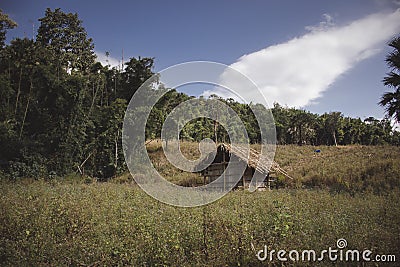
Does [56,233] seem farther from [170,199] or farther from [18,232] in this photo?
[170,199]

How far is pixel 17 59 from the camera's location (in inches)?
851

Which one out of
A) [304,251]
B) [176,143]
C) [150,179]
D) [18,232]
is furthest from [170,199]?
[176,143]

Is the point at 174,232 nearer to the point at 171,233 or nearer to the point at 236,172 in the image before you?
the point at 171,233

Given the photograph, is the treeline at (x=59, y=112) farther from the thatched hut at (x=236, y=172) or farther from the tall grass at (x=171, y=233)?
the tall grass at (x=171, y=233)

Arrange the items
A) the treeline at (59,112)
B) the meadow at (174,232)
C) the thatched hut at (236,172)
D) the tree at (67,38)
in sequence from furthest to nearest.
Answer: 1. the tree at (67,38)
2. the treeline at (59,112)
3. the thatched hut at (236,172)
4. the meadow at (174,232)

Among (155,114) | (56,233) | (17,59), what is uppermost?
(17,59)

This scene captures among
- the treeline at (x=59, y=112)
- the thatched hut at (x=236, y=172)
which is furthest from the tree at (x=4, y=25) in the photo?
the thatched hut at (x=236, y=172)

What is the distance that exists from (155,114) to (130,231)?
1914 centimetres

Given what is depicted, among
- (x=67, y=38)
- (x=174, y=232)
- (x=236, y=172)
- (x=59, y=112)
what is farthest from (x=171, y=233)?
(x=67, y=38)

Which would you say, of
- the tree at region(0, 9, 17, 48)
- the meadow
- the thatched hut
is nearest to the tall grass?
the meadow

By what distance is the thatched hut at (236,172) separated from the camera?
1784cm

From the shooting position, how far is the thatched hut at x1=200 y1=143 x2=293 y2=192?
703 inches

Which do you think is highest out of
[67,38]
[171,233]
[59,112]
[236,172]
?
[67,38]

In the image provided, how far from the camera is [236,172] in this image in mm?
18234
